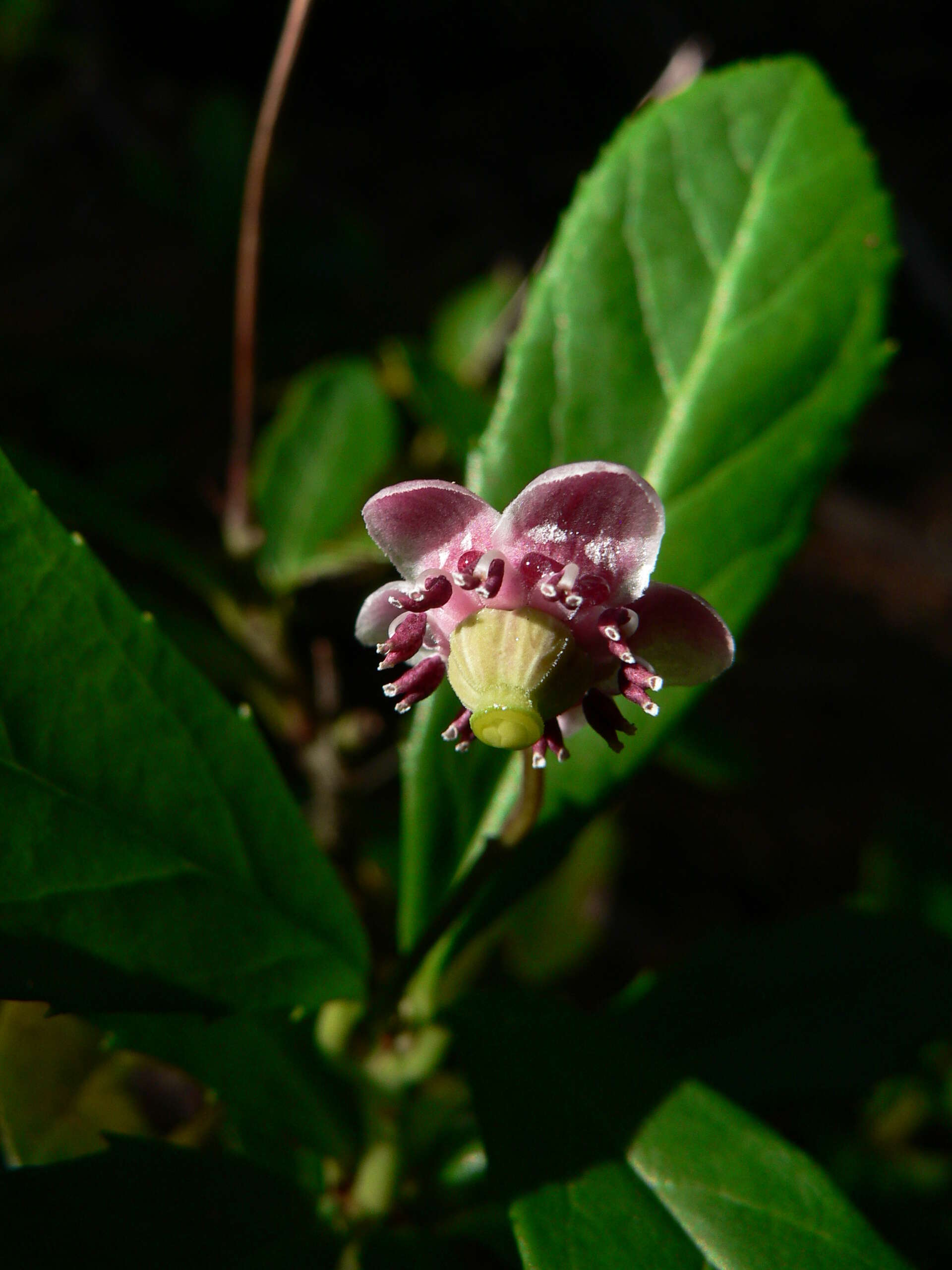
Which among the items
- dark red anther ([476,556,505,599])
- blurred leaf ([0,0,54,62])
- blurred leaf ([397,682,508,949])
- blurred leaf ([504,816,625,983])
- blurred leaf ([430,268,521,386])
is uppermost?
blurred leaf ([0,0,54,62])

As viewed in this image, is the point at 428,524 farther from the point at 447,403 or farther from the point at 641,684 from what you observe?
the point at 447,403

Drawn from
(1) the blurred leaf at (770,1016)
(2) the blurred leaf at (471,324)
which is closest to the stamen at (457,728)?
(1) the blurred leaf at (770,1016)

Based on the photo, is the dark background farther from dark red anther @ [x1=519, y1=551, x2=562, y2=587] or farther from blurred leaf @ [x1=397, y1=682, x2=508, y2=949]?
dark red anther @ [x1=519, y1=551, x2=562, y2=587]

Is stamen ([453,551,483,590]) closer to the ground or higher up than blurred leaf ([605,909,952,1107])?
Answer: higher up

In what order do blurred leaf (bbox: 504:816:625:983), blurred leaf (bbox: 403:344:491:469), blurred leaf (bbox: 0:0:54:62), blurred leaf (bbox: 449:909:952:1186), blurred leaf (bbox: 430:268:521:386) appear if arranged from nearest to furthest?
blurred leaf (bbox: 449:909:952:1186), blurred leaf (bbox: 403:344:491:469), blurred leaf (bbox: 504:816:625:983), blurred leaf (bbox: 430:268:521:386), blurred leaf (bbox: 0:0:54:62)

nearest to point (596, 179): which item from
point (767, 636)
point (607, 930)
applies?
point (607, 930)

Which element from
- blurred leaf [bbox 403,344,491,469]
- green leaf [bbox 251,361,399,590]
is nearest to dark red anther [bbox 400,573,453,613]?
blurred leaf [bbox 403,344,491,469]

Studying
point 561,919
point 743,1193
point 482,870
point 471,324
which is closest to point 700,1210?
point 743,1193
